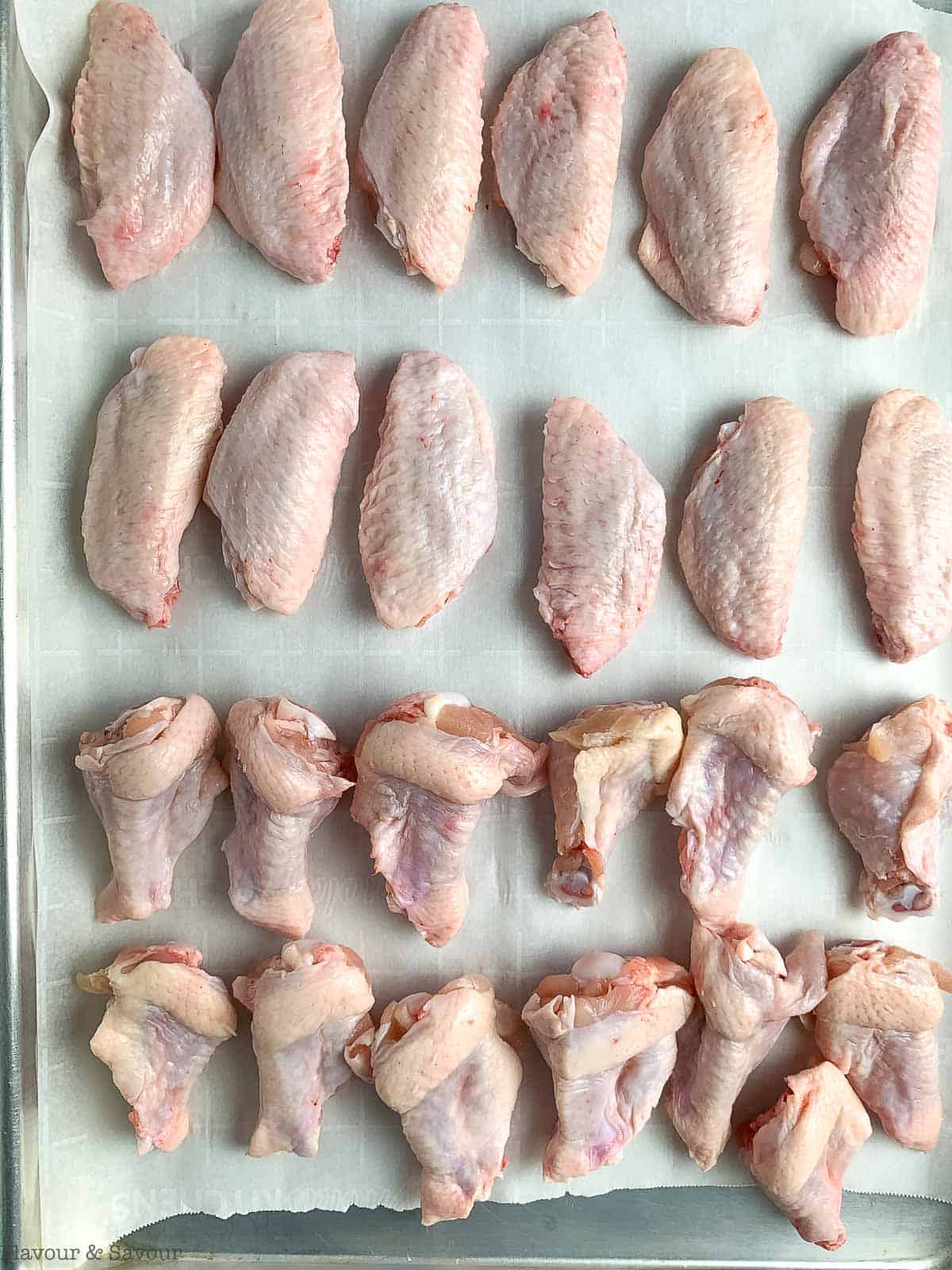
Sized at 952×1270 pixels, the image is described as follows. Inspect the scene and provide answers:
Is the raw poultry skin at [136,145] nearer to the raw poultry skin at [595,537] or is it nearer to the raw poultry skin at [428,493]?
the raw poultry skin at [428,493]

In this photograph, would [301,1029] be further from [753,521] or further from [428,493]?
[753,521]

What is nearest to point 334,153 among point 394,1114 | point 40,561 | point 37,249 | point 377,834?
point 37,249

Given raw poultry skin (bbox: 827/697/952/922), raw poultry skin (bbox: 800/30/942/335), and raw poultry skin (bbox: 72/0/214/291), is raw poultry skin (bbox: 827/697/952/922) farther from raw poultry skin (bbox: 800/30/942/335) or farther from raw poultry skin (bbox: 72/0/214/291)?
raw poultry skin (bbox: 72/0/214/291)

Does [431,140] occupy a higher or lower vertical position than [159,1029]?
higher

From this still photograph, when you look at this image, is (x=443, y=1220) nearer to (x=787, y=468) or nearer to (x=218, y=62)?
(x=787, y=468)

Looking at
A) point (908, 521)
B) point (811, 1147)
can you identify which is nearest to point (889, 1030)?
point (811, 1147)

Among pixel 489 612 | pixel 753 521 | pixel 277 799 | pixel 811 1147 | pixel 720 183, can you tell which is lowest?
pixel 811 1147
